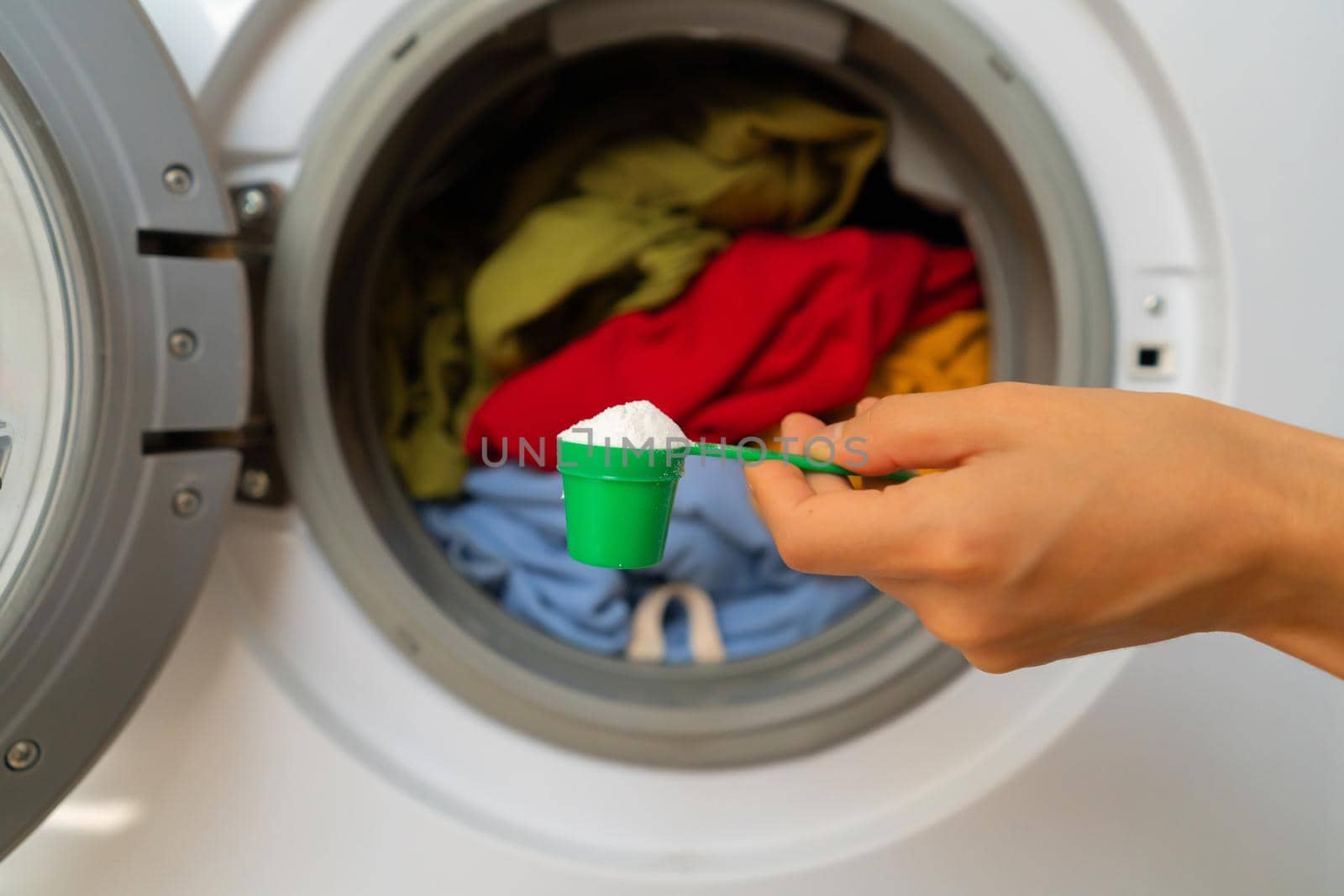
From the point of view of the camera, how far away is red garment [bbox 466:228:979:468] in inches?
26.3

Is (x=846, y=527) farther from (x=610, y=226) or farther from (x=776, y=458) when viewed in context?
(x=610, y=226)

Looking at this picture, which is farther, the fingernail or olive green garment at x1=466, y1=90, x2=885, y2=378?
olive green garment at x1=466, y1=90, x2=885, y2=378

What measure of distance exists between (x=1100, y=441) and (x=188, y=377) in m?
0.47

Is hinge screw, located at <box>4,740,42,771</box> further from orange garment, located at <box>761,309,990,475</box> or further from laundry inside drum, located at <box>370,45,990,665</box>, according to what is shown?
orange garment, located at <box>761,309,990,475</box>

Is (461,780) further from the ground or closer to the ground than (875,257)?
closer to the ground

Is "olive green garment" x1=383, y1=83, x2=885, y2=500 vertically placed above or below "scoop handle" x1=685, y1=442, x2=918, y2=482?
above

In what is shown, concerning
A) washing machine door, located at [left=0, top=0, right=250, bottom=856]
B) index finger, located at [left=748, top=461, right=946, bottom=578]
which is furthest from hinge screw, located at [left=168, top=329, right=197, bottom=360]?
index finger, located at [left=748, top=461, right=946, bottom=578]

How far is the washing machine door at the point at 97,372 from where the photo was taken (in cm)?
44

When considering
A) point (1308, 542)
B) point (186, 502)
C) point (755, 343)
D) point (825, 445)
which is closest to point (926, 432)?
point (825, 445)

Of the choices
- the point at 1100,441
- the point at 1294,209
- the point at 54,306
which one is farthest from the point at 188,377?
the point at 1294,209

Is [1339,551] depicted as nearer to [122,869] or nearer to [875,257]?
[875,257]

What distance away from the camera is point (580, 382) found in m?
0.69

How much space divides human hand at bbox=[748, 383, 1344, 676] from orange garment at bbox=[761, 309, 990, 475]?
0.30 meters

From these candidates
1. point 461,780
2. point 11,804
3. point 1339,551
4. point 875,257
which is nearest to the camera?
point 1339,551
